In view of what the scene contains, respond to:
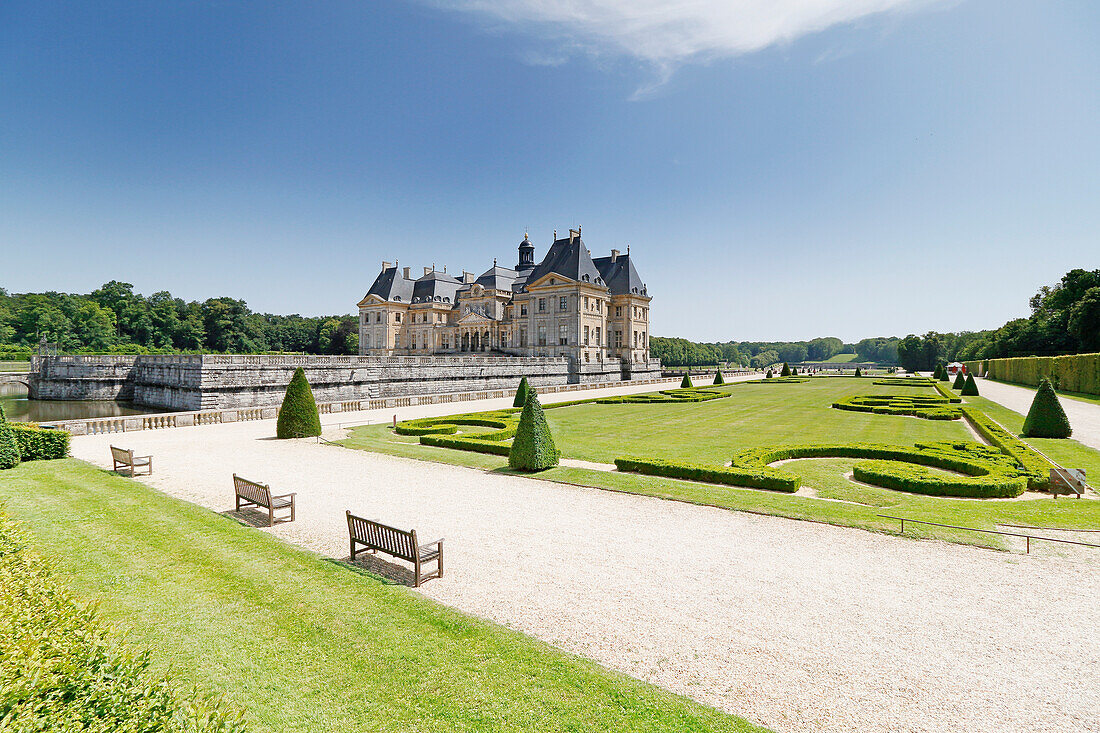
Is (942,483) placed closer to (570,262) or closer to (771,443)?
(771,443)

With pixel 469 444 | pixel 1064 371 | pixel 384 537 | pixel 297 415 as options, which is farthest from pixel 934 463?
pixel 1064 371

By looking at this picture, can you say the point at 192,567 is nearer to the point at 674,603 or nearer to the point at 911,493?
the point at 674,603

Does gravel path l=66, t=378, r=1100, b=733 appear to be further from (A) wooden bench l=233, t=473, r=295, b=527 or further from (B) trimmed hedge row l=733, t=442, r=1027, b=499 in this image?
(B) trimmed hedge row l=733, t=442, r=1027, b=499

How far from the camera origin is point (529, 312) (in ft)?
222

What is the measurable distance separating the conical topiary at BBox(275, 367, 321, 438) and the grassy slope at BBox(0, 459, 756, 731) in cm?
1197

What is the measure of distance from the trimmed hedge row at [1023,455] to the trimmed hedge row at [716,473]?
567 centimetres

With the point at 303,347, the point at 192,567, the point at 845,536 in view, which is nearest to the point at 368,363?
the point at 192,567

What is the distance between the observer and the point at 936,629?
618 cm

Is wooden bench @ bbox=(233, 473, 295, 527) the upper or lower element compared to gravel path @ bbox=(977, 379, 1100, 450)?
upper

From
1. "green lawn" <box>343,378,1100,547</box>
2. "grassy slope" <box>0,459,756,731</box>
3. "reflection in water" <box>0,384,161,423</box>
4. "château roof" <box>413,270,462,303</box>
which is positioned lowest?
"reflection in water" <box>0,384,161,423</box>

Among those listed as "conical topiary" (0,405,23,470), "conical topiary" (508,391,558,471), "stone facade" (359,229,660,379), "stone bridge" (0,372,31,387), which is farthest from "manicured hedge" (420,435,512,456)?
"stone bridge" (0,372,31,387)

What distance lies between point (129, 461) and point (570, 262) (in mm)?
56089

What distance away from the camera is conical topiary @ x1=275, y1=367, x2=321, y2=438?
20.9m

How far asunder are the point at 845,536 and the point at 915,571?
1524 mm
